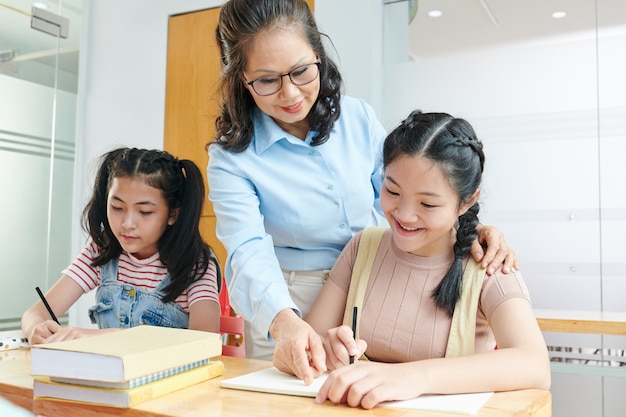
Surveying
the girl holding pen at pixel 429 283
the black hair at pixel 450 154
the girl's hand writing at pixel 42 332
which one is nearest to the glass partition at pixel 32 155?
the girl's hand writing at pixel 42 332

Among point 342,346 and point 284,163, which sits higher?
point 284,163

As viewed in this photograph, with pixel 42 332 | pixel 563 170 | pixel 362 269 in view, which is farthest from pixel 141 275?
pixel 563 170

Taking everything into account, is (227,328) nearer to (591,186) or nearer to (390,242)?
(390,242)

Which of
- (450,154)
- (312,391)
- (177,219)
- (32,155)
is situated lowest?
(312,391)

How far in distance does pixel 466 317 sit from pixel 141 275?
3.02 feet

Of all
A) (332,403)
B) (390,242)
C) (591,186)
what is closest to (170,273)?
(390,242)

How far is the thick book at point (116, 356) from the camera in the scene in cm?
86

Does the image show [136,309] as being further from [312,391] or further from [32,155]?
[32,155]

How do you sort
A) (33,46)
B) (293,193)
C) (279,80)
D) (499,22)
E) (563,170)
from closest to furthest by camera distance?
(279,80), (293,193), (563,170), (499,22), (33,46)

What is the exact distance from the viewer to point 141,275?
1708 mm

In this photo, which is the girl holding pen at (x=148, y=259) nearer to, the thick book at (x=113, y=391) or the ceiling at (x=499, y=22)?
the thick book at (x=113, y=391)

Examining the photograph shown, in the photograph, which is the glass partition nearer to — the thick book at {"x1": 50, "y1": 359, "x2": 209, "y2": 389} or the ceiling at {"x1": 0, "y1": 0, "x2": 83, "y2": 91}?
the ceiling at {"x1": 0, "y1": 0, "x2": 83, "y2": 91}

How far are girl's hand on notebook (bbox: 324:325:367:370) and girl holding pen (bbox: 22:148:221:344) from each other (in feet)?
2.16

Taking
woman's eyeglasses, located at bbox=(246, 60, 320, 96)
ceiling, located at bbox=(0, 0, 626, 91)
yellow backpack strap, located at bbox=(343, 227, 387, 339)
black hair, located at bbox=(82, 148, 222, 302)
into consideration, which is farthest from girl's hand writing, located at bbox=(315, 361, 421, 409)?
ceiling, located at bbox=(0, 0, 626, 91)
